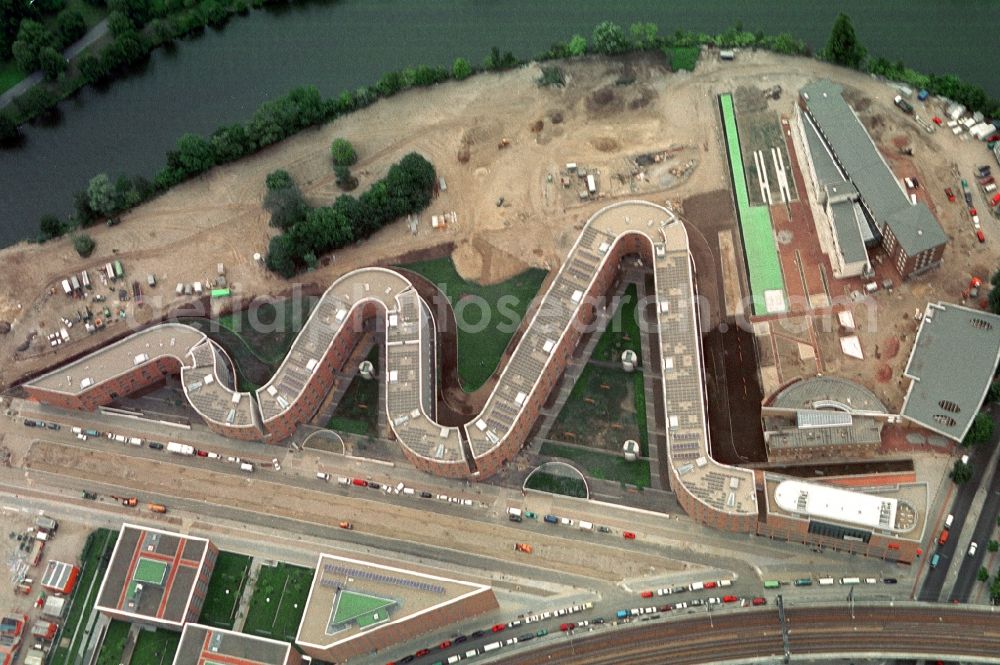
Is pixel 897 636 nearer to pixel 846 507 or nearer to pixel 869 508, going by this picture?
pixel 869 508

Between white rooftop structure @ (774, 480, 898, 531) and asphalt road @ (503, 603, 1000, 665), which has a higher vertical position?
white rooftop structure @ (774, 480, 898, 531)

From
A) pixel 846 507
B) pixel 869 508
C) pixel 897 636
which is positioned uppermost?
pixel 869 508

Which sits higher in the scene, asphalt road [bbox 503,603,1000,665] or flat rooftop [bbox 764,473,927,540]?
flat rooftop [bbox 764,473,927,540]

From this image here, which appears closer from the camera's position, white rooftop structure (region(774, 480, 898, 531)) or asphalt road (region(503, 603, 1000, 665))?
asphalt road (region(503, 603, 1000, 665))

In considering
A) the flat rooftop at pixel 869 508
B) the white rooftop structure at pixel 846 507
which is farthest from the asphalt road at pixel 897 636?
the white rooftop structure at pixel 846 507

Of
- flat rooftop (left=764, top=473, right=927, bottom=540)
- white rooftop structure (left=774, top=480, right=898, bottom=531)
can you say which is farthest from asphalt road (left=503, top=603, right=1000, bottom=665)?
white rooftop structure (left=774, top=480, right=898, bottom=531)

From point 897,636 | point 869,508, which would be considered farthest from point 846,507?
point 897,636

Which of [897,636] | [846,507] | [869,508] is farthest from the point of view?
[846,507]

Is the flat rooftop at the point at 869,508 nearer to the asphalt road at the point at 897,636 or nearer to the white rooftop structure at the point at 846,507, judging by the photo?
the white rooftop structure at the point at 846,507

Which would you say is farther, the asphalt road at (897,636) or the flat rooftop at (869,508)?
the flat rooftop at (869,508)

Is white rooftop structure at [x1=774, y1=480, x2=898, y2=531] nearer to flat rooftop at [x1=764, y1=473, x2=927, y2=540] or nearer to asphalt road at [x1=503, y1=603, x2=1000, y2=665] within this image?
flat rooftop at [x1=764, y1=473, x2=927, y2=540]
